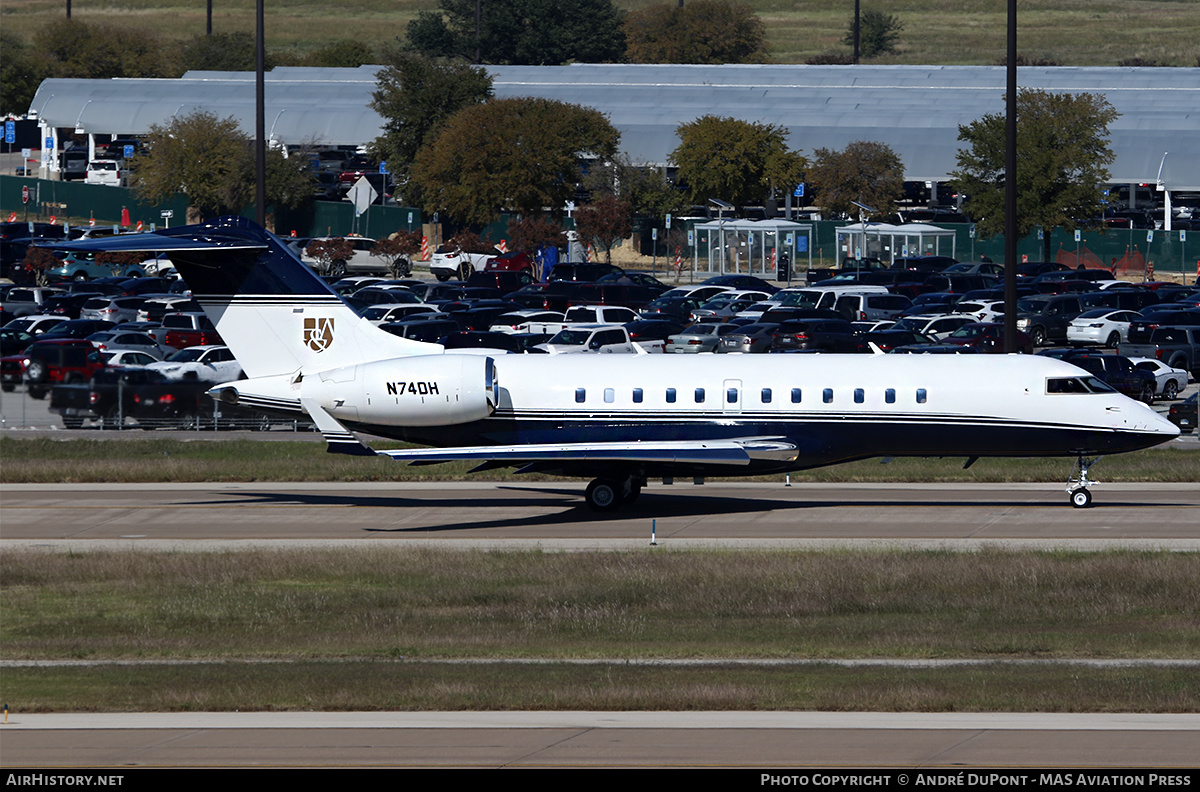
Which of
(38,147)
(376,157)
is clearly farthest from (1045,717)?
(38,147)

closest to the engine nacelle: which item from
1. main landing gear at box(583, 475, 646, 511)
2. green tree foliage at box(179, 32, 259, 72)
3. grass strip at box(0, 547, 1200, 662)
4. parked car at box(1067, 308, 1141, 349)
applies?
main landing gear at box(583, 475, 646, 511)

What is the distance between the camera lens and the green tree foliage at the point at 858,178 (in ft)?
294

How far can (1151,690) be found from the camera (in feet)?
57.6

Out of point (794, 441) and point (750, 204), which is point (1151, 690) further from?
point (750, 204)

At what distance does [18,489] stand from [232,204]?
5599 centimetres

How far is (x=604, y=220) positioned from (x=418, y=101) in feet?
65.2

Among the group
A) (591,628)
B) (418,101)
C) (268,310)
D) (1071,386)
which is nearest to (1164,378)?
(1071,386)

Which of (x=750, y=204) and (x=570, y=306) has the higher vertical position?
(x=750, y=204)

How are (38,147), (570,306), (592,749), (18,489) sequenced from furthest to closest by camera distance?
(38,147) < (570,306) < (18,489) < (592,749)

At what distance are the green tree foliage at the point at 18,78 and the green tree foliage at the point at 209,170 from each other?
49500 millimetres

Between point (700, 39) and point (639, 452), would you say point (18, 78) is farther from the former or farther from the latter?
point (639, 452)

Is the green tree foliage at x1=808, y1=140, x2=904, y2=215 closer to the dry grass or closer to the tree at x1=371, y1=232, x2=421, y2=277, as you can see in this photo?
the tree at x1=371, y1=232, x2=421, y2=277

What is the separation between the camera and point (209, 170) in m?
90.4

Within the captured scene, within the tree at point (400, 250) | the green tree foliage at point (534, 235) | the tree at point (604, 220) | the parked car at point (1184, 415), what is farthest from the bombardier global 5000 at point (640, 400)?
the tree at point (604, 220)
